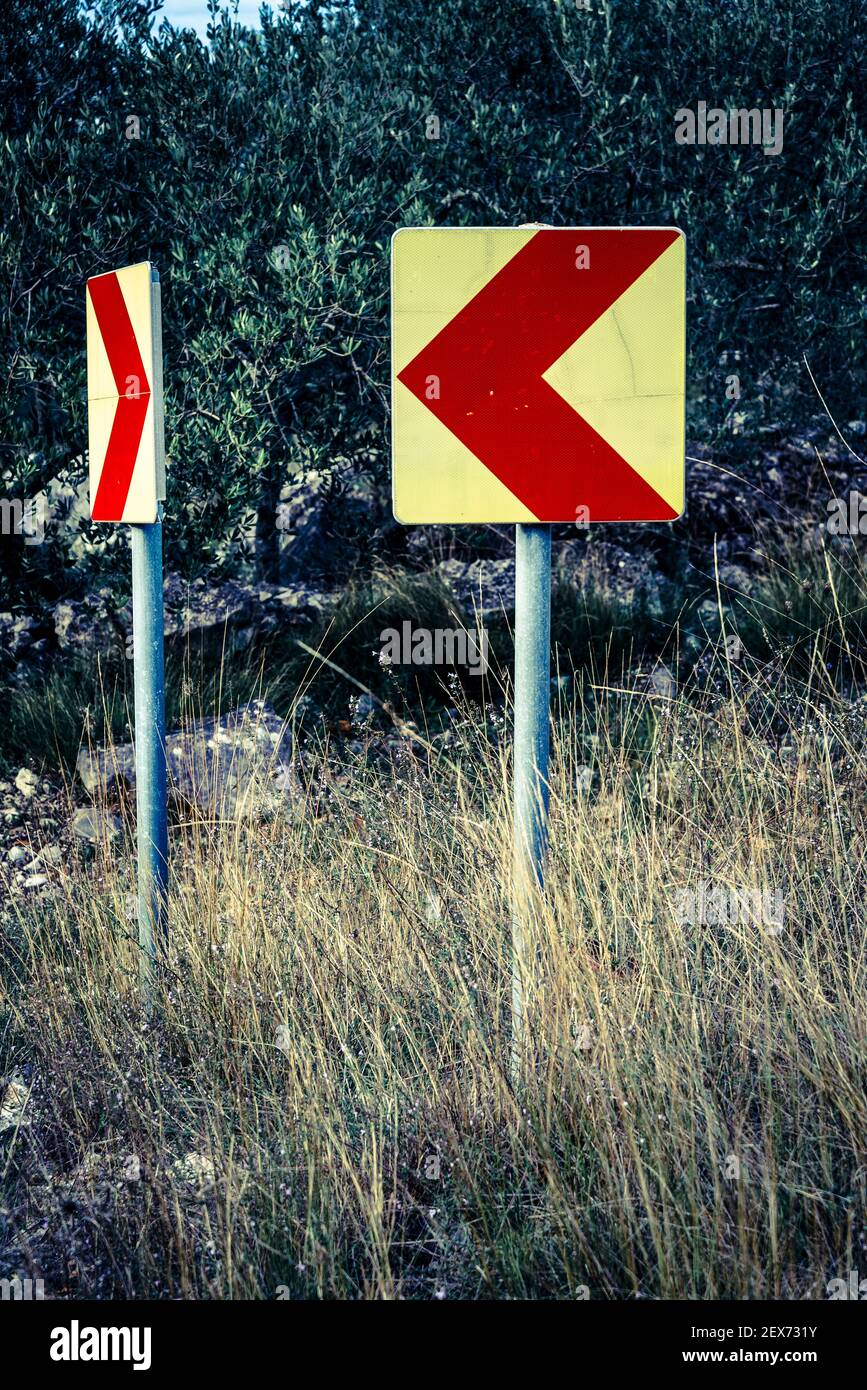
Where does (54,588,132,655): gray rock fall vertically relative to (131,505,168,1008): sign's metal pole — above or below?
above

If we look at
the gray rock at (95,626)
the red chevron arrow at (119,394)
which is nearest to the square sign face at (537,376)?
the red chevron arrow at (119,394)

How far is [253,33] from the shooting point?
7.64 m

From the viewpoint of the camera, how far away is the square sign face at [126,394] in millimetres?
3609

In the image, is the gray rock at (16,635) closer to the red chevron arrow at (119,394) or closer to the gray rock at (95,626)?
the gray rock at (95,626)

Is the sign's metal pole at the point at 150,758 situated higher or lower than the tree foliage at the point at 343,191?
lower

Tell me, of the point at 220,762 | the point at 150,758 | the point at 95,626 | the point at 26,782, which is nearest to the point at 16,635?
the point at 95,626

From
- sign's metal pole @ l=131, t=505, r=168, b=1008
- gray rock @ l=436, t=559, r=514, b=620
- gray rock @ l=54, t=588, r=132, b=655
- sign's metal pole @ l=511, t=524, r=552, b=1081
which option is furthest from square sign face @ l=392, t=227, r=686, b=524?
gray rock @ l=54, t=588, r=132, b=655

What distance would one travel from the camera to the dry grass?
8.52 ft

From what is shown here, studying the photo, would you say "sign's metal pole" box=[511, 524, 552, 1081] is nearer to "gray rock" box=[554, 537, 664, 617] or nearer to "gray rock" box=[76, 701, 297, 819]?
"gray rock" box=[76, 701, 297, 819]

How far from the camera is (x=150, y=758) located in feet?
12.8

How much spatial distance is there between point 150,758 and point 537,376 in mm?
1715

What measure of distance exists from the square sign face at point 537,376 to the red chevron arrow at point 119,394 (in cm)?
106

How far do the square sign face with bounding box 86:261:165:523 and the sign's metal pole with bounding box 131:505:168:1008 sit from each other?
0.15 meters

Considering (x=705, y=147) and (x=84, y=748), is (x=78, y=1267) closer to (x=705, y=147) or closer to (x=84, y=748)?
(x=84, y=748)
